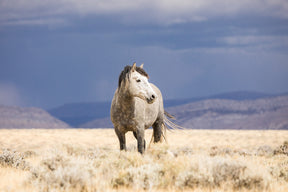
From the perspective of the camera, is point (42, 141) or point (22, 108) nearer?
point (42, 141)

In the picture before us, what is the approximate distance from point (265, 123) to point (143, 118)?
105m

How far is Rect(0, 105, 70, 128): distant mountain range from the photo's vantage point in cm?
10225

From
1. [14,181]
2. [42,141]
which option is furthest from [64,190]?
[42,141]

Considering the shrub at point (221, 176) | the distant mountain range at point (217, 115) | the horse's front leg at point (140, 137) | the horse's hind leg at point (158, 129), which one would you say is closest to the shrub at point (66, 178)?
the shrub at point (221, 176)

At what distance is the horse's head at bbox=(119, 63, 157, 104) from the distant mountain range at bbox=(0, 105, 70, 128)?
302 ft

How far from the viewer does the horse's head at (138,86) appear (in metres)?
10.5

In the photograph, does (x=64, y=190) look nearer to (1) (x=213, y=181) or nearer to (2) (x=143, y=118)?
(1) (x=213, y=181)

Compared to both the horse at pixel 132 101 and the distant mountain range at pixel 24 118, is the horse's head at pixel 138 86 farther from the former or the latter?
the distant mountain range at pixel 24 118

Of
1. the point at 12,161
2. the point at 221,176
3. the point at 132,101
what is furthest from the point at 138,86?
the point at 221,176

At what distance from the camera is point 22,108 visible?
119 metres

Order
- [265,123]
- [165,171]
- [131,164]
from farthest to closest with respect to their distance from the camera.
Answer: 1. [265,123]
2. [131,164]
3. [165,171]

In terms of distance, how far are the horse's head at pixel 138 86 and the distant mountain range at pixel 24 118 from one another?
302 feet

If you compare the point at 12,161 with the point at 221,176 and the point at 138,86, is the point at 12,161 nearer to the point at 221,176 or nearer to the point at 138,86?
the point at 138,86

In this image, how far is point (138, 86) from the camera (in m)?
10.6
